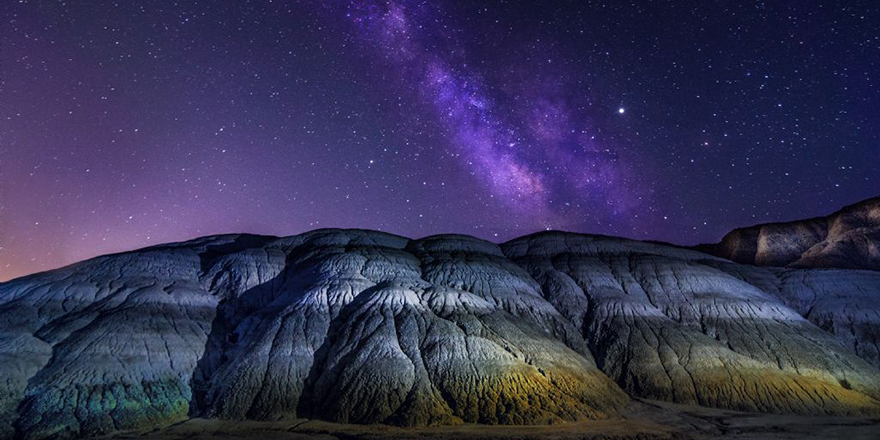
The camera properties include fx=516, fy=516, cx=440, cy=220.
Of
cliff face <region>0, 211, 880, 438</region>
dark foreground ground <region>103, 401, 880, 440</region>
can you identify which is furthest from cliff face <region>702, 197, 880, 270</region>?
dark foreground ground <region>103, 401, 880, 440</region>

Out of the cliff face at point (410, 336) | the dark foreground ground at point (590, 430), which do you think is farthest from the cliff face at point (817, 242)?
the dark foreground ground at point (590, 430)

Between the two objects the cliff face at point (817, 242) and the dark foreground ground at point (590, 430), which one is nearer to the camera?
the dark foreground ground at point (590, 430)

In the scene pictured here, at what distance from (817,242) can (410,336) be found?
63.8 meters

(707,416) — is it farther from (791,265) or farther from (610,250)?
(791,265)

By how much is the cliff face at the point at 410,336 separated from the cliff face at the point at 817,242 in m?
9.13

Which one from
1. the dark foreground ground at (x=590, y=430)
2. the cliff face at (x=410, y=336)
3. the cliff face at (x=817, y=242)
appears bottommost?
the dark foreground ground at (x=590, y=430)

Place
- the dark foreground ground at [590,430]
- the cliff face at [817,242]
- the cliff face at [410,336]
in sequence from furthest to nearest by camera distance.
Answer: the cliff face at [817,242], the cliff face at [410,336], the dark foreground ground at [590,430]

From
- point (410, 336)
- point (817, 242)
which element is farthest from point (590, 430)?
point (817, 242)

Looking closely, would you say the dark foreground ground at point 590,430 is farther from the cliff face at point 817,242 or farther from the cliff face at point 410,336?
the cliff face at point 817,242

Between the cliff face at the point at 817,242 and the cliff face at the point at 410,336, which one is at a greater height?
the cliff face at the point at 817,242

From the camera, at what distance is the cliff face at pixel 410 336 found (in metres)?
34.6

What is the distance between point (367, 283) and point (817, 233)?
64937mm

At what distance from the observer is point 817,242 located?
2844 inches

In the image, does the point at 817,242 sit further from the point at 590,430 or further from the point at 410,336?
the point at 410,336
